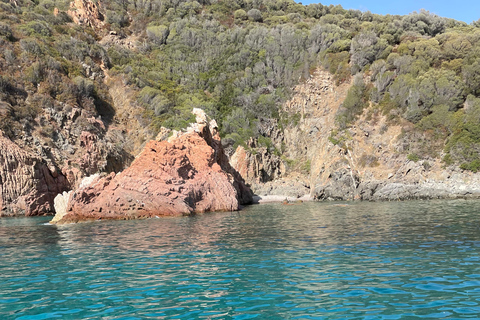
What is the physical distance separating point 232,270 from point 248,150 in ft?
155

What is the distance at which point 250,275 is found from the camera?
10.6 m

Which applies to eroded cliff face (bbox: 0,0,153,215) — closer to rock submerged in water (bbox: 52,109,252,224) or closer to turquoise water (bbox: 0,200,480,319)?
rock submerged in water (bbox: 52,109,252,224)

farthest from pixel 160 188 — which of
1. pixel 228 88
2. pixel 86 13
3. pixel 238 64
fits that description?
pixel 86 13

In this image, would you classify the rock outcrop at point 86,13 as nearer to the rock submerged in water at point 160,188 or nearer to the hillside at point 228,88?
the hillside at point 228,88

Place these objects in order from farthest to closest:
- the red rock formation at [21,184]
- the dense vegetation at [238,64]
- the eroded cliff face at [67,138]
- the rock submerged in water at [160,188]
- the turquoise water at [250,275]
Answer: the dense vegetation at [238,64] < the eroded cliff face at [67,138] < the red rock formation at [21,184] < the rock submerged in water at [160,188] < the turquoise water at [250,275]

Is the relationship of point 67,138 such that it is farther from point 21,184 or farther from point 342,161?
point 342,161

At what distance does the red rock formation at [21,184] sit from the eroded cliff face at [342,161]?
27135 mm

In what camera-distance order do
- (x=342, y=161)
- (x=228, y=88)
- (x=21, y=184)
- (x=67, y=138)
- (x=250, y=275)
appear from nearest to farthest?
(x=250, y=275) < (x=21, y=184) < (x=342, y=161) < (x=67, y=138) < (x=228, y=88)

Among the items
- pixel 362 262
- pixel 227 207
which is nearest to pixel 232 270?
pixel 362 262

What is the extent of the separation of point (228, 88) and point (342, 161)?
3042 cm

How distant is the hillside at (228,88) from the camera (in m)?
47.4

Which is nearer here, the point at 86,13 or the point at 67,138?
the point at 67,138

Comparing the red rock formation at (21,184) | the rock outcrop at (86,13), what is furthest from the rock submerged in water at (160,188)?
the rock outcrop at (86,13)

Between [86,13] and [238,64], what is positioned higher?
[86,13]
